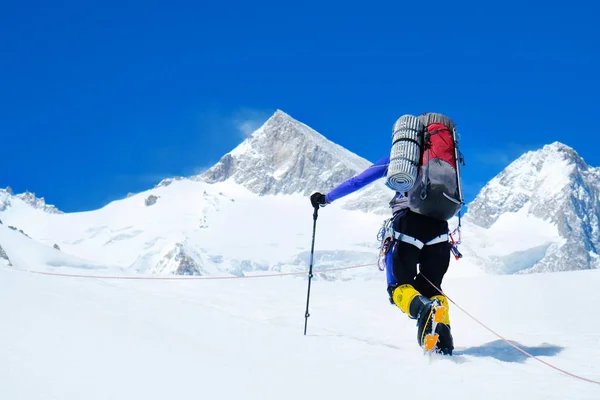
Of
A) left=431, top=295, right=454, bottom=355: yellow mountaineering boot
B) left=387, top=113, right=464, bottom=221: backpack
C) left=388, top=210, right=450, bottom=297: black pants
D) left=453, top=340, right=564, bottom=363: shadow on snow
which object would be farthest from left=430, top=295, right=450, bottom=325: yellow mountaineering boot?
left=387, top=113, right=464, bottom=221: backpack

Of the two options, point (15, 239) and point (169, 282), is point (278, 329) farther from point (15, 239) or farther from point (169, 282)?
point (15, 239)

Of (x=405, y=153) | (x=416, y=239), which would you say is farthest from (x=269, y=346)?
(x=405, y=153)

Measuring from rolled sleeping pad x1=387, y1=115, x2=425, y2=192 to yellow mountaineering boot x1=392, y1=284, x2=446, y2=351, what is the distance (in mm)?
1056

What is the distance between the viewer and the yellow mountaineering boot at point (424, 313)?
198 inches

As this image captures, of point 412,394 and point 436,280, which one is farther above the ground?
point 436,280

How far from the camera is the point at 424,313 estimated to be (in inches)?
206

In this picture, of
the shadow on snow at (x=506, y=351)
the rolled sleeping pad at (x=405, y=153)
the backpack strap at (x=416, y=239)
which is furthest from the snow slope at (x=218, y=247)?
the rolled sleeping pad at (x=405, y=153)

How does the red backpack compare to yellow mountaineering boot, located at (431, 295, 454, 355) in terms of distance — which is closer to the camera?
yellow mountaineering boot, located at (431, 295, 454, 355)

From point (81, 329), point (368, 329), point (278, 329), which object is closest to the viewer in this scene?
point (81, 329)

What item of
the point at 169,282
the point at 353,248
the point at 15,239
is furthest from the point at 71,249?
the point at 169,282

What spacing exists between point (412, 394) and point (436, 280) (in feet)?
7.98

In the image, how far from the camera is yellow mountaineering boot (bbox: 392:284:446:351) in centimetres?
503

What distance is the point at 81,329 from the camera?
16.4 ft

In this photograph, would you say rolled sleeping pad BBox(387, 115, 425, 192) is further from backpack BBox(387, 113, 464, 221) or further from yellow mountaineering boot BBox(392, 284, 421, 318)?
yellow mountaineering boot BBox(392, 284, 421, 318)
